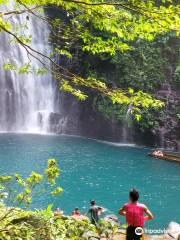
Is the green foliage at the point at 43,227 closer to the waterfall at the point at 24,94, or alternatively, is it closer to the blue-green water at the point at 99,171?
the blue-green water at the point at 99,171

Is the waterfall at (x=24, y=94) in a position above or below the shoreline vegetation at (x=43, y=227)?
above

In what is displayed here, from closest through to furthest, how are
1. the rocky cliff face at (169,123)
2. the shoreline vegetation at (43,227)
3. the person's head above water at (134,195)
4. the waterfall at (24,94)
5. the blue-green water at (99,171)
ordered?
the shoreline vegetation at (43,227), the person's head above water at (134,195), the blue-green water at (99,171), the rocky cliff face at (169,123), the waterfall at (24,94)

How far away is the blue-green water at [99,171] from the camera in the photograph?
54.1 feet

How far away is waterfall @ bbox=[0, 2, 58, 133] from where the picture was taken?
42344 mm

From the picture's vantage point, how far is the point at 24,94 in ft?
143

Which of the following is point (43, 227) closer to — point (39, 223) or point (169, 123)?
point (39, 223)

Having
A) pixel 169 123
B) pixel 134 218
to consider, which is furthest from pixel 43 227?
pixel 169 123

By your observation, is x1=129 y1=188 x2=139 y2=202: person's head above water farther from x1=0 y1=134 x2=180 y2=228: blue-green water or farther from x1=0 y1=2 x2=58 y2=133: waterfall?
x1=0 y1=2 x2=58 y2=133: waterfall

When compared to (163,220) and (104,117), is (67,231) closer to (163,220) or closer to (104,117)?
(163,220)

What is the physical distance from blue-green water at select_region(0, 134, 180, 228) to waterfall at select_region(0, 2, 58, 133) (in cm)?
815

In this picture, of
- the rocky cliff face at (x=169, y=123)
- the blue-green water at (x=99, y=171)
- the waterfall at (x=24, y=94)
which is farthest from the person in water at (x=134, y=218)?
the waterfall at (x=24, y=94)

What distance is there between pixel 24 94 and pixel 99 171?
79.6ft

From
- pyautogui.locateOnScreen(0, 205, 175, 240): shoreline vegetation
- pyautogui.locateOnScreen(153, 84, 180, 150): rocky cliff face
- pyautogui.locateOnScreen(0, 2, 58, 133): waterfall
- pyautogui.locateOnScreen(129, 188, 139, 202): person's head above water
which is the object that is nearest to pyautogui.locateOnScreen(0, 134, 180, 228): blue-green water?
pyautogui.locateOnScreen(153, 84, 180, 150): rocky cliff face

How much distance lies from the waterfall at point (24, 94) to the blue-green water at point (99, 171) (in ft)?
26.7
